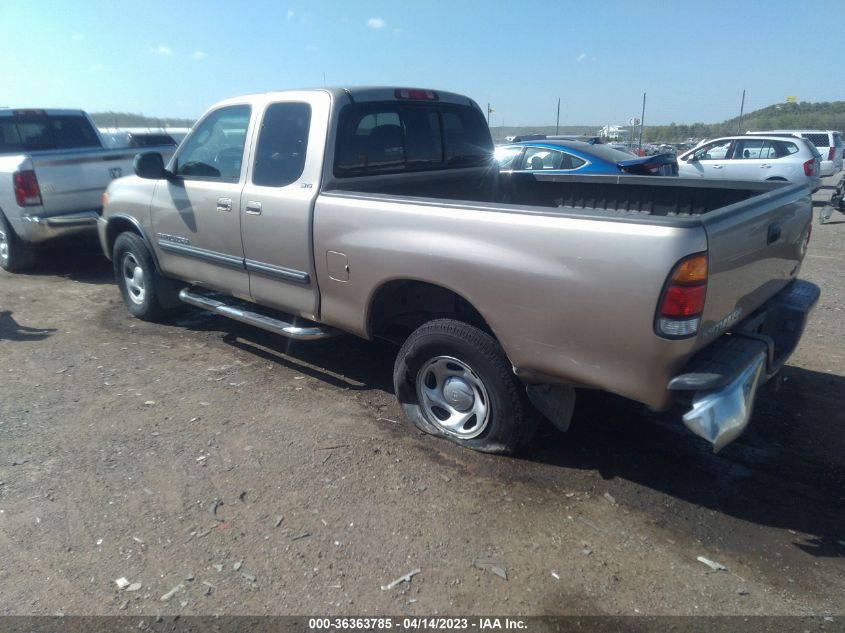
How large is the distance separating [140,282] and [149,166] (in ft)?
4.72

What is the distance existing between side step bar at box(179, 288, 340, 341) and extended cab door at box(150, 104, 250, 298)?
15cm

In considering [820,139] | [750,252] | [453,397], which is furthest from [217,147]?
[820,139]

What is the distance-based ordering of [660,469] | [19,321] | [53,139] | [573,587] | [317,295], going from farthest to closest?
[53,139] → [19,321] → [317,295] → [660,469] → [573,587]

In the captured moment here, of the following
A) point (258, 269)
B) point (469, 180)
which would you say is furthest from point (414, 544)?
point (469, 180)

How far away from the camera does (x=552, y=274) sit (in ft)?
9.80

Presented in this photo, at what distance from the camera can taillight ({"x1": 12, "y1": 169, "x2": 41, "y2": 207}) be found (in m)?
7.22

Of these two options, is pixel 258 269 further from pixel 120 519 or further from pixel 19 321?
pixel 19 321

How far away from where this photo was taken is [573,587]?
2.74 metres

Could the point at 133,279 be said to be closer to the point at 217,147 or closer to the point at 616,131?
the point at 217,147

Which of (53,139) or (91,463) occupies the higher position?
(53,139)

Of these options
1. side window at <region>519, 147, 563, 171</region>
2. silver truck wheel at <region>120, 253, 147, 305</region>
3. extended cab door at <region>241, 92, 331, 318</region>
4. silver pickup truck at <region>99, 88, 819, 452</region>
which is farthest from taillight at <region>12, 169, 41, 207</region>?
side window at <region>519, 147, 563, 171</region>

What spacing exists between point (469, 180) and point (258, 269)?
1.77 meters

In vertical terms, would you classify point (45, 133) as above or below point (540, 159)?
above

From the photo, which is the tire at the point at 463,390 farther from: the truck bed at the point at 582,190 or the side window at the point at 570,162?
the side window at the point at 570,162
